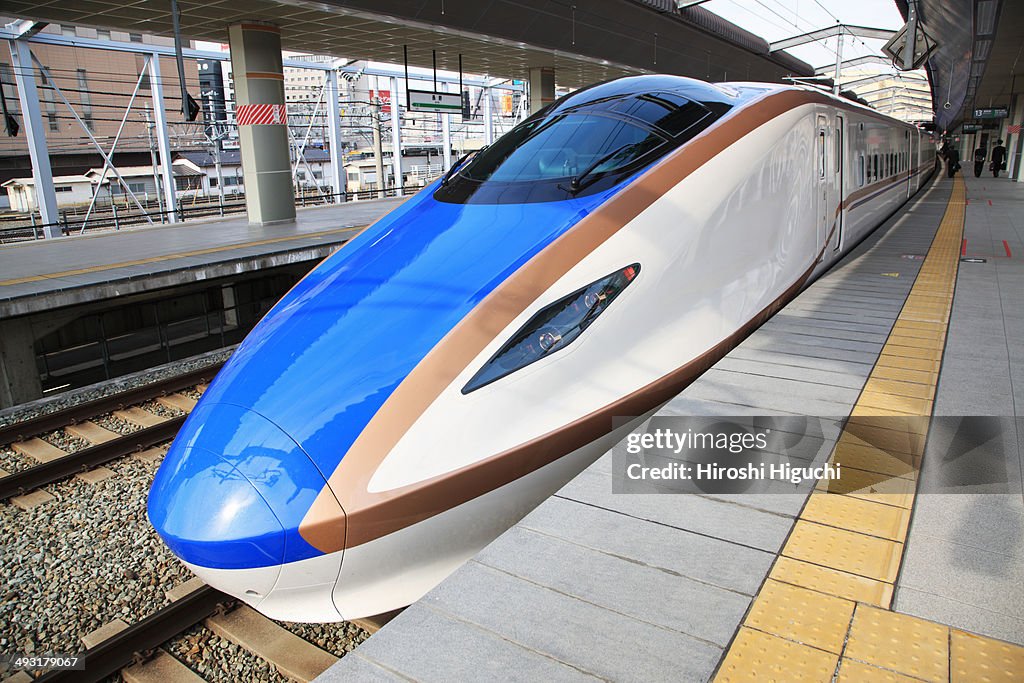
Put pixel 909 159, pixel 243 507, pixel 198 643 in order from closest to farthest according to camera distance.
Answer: pixel 243 507
pixel 198 643
pixel 909 159

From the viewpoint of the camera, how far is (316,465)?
103 inches

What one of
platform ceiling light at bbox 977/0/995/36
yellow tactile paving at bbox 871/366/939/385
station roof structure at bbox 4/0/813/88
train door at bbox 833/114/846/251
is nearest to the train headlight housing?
yellow tactile paving at bbox 871/366/939/385

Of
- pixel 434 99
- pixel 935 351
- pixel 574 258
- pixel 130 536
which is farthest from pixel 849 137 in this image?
pixel 434 99

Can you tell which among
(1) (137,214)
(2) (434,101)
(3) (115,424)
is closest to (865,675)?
(3) (115,424)

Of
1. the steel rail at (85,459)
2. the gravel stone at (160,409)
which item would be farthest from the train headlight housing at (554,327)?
the gravel stone at (160,409)

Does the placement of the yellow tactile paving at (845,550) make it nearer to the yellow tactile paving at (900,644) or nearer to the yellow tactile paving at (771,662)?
the yellow tactile paving at (900,644)

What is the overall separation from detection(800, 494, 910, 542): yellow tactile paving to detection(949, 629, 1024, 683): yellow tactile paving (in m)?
0.52

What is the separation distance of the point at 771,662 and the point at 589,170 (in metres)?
2.78

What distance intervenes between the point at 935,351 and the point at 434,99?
1399 cm

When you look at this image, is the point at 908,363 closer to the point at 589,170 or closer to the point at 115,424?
the point at 589,170

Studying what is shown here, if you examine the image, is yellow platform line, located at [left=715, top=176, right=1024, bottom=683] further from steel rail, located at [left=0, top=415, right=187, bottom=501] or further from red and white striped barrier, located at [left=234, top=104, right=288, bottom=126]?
red and white striped barrier, located at [left=234, top=104, right=288, bottom=126]

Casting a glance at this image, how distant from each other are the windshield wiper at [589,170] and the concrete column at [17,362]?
6240mm

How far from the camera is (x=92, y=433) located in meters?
6.20

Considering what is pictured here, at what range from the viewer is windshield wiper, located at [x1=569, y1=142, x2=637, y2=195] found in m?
3.87
